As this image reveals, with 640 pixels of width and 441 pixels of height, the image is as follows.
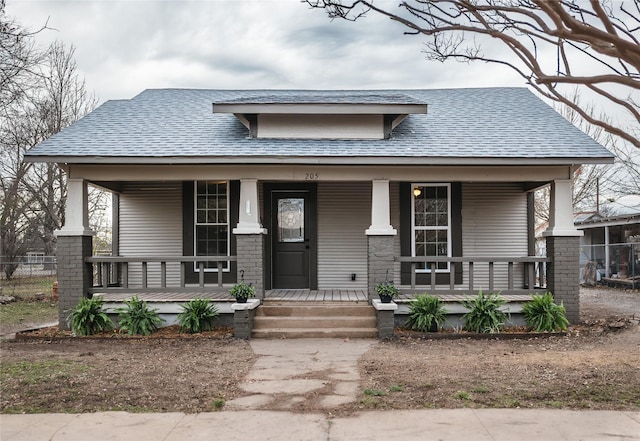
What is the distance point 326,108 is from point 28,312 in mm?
9329

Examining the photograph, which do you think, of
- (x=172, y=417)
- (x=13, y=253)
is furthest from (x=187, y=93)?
(x=13, y=253)

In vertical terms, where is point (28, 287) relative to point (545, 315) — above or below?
below

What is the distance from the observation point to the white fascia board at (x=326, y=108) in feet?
36.5

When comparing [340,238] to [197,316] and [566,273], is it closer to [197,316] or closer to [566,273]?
[197,316]

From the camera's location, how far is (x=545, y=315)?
10172 mm

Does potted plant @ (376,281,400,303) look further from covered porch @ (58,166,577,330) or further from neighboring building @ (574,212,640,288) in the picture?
neighboring building @ (574,212,640,288)

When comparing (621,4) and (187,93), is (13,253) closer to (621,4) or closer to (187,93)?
(187,93)

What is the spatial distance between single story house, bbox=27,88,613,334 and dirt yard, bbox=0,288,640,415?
1.48 m

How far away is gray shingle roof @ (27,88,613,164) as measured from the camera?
409 inches

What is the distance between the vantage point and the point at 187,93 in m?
14.9

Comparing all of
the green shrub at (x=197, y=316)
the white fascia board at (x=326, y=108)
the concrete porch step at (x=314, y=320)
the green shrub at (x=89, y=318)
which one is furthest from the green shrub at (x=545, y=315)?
the green shrub at (x=89, y=318)

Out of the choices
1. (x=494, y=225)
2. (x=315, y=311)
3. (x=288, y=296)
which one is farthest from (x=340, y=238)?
(x=494, y=225)

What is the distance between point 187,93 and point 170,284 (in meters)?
5.12

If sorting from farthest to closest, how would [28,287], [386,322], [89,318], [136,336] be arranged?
[28,287] < [89,318] < [136,336] < [386,322]
